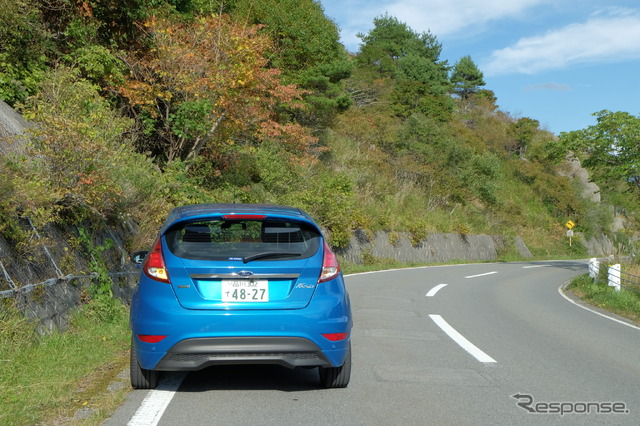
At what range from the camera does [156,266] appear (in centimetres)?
509

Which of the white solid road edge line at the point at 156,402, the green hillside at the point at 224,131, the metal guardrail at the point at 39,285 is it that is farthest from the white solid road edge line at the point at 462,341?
the green hillside at the point at 224,131

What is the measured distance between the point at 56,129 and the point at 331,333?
5.29 metres

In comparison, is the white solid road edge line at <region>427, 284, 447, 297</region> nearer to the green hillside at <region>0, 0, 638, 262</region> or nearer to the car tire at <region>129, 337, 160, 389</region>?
the green hillside at <region>0, 0, 638, 262</region>

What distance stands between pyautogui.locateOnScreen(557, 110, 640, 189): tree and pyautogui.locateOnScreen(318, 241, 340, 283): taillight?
75.7ft

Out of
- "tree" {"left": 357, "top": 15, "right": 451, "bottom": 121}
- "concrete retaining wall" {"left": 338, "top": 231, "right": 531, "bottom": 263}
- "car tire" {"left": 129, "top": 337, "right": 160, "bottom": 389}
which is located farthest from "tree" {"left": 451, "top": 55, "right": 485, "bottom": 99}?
"car tire" {"left": 129, "top": 337, "right": 160, "bottom": 389}

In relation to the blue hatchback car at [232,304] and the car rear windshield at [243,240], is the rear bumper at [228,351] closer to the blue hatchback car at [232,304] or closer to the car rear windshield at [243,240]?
the blue hatchback car at [232,304]

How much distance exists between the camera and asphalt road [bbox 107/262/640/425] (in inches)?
188

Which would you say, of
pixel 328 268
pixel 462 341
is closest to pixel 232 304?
pixel 328 268

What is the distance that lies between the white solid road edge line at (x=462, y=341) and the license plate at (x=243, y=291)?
3352 mm

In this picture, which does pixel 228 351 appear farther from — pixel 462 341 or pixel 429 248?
pixel 429 248

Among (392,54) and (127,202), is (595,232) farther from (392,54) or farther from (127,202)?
(127,202)

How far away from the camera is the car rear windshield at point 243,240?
5145 millimetres

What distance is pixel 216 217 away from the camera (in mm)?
5355

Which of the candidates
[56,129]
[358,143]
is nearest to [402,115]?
[358,143]
